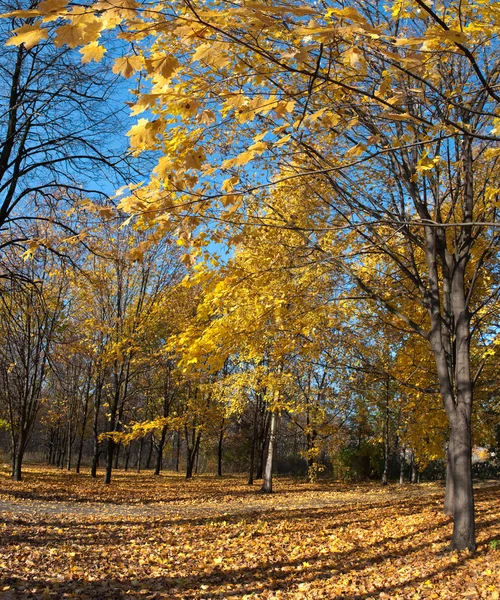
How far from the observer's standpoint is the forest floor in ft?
14.1

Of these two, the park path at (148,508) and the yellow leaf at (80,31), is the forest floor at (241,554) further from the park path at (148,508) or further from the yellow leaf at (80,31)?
the yellow leaf at (80,31)

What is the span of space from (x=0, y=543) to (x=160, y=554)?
2.03 meters

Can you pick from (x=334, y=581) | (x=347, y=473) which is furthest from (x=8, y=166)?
(x=347, y=473)

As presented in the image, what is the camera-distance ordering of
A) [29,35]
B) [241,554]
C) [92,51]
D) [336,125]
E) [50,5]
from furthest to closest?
[241,554]
[336,125]
[92,51]
[29,35]
[50,5]

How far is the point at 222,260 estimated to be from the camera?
5484 mm

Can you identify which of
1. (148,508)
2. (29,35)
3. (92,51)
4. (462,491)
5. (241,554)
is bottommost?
(148,508)

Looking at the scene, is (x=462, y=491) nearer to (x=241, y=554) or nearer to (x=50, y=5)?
(x=241, y=554)

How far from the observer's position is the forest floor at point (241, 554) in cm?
430

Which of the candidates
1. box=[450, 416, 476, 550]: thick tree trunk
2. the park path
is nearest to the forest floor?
the park path

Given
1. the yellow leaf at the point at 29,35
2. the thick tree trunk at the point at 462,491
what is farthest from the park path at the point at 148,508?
the yellow leaf at the point at 29,35

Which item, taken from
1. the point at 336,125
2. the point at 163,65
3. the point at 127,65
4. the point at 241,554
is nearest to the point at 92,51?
the point at 127,65

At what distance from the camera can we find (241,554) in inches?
227

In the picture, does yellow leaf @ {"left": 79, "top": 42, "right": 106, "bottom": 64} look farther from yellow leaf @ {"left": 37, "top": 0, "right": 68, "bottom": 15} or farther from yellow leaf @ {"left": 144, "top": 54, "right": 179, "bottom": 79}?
yellow leaf @ {"left": 37, "top": 0, "right": 68, "bottom": 15}

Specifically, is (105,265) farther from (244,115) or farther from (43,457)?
(43,457)
